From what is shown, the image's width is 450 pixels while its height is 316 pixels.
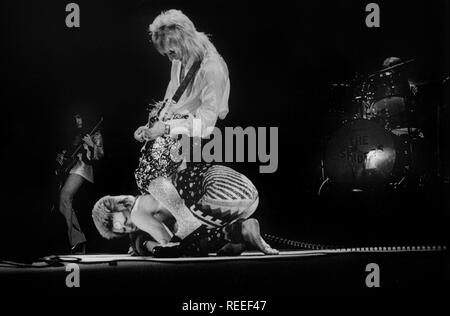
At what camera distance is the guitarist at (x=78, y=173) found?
2.52 m

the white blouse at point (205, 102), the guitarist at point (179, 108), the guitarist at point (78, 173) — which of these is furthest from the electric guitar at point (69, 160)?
the white blouse at point (205, 102)

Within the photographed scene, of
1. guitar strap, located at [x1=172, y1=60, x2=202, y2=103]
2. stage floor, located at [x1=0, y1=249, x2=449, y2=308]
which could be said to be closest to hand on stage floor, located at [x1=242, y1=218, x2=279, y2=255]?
stage floor, located at [x1=0, y1=249, x2=449, y2=308]

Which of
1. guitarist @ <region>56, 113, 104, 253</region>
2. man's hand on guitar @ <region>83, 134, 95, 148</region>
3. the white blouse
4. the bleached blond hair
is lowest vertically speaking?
guitarist @ <region>56, 113, 104, 253</region>

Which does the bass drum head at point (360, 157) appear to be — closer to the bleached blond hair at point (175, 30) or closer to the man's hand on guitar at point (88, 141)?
the bleached blond hair at point (175, 30)

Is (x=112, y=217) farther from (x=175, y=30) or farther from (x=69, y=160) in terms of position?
(x=175, y=30)

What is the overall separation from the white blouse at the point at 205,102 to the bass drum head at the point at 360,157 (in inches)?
22.2

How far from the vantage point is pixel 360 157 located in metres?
2.55

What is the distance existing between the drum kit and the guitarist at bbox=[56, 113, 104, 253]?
1106 millimetres

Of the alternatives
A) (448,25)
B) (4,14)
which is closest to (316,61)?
(448,25)

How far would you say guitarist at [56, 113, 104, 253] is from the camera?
8.28 feet

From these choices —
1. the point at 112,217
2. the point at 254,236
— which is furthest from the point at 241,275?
the point at 112,217

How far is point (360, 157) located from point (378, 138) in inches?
4.9

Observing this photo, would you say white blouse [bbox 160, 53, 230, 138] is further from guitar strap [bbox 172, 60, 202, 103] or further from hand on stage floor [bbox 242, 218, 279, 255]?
hand on stage floor [bbox 242, 218, 279, 255]

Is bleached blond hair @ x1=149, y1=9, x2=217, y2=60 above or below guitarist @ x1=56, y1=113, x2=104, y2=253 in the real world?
above
